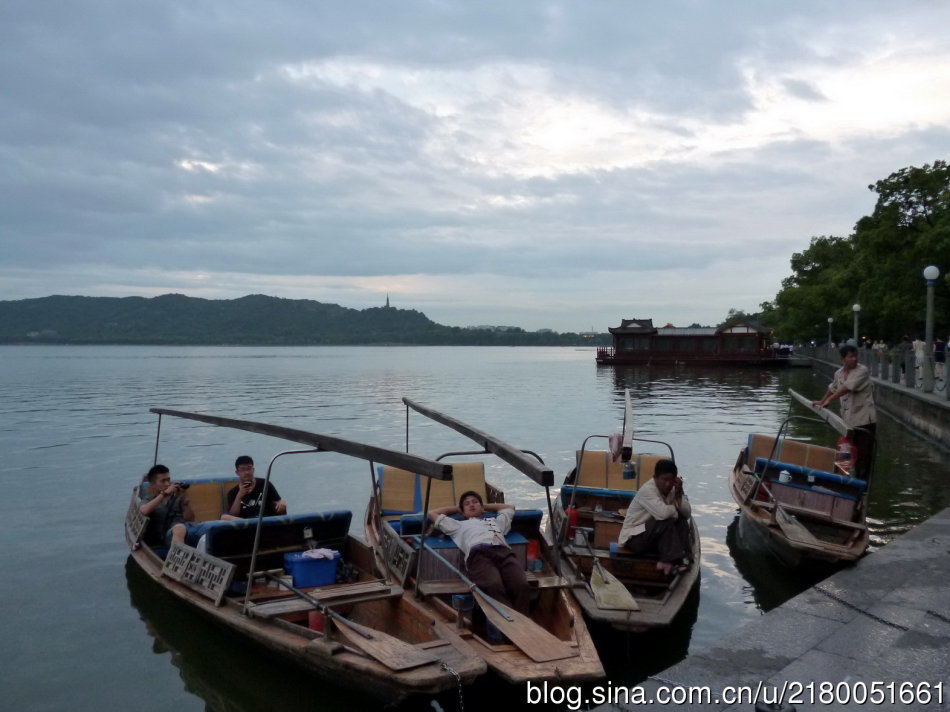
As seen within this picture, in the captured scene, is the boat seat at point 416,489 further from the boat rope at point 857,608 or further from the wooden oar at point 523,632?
the boat rope at point 857,608

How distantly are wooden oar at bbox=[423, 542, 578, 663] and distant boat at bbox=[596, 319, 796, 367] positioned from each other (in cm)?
7538

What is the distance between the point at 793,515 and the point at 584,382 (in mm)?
52698

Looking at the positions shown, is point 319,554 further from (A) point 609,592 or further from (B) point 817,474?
(B) point 817,474

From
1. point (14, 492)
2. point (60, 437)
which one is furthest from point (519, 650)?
point (60, 437)

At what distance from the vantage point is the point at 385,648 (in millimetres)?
6664

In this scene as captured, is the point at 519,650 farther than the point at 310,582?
No

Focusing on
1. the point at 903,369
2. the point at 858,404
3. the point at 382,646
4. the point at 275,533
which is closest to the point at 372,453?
the point at 382,646

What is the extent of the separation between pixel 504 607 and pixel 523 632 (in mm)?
455

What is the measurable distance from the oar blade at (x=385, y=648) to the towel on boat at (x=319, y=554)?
160 centimetres

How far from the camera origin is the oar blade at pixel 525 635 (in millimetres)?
6555

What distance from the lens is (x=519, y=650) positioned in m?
6.80

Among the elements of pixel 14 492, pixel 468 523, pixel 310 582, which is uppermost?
pixel 468 523

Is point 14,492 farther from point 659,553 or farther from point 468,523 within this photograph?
point 659,553

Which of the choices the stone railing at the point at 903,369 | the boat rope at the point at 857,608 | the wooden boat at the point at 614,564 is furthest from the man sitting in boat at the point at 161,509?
the stone railing at the point at 903,369
